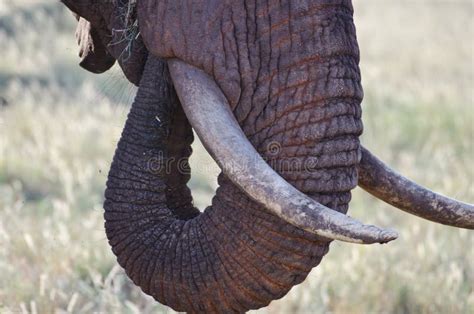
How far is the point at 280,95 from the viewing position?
314 centimetres

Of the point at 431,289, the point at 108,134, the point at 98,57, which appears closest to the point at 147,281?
the point at 98,57

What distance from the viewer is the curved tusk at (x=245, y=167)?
2.78 meters

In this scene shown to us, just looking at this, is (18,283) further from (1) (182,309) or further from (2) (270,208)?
(2) (270,208)

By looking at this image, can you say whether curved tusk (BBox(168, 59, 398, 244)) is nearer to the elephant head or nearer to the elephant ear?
the elephant head

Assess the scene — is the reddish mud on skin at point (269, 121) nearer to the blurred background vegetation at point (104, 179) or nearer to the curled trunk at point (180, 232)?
the curled trunk at point (180, 232)

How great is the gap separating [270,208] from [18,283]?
2493 mm

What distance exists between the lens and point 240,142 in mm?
3023

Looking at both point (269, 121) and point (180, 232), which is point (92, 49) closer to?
point (180, 232)

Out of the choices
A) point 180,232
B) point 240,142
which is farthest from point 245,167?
point 180,232

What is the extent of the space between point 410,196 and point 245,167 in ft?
2.97

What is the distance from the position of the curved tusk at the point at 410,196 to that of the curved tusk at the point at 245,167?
0.77 m

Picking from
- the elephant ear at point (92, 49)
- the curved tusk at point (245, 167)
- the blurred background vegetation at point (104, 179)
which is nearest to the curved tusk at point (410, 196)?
the blurred background vegetation at point (104, 179)

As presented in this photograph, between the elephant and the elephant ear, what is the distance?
785mm

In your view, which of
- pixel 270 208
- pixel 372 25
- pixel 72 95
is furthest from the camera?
pixel 372 25
